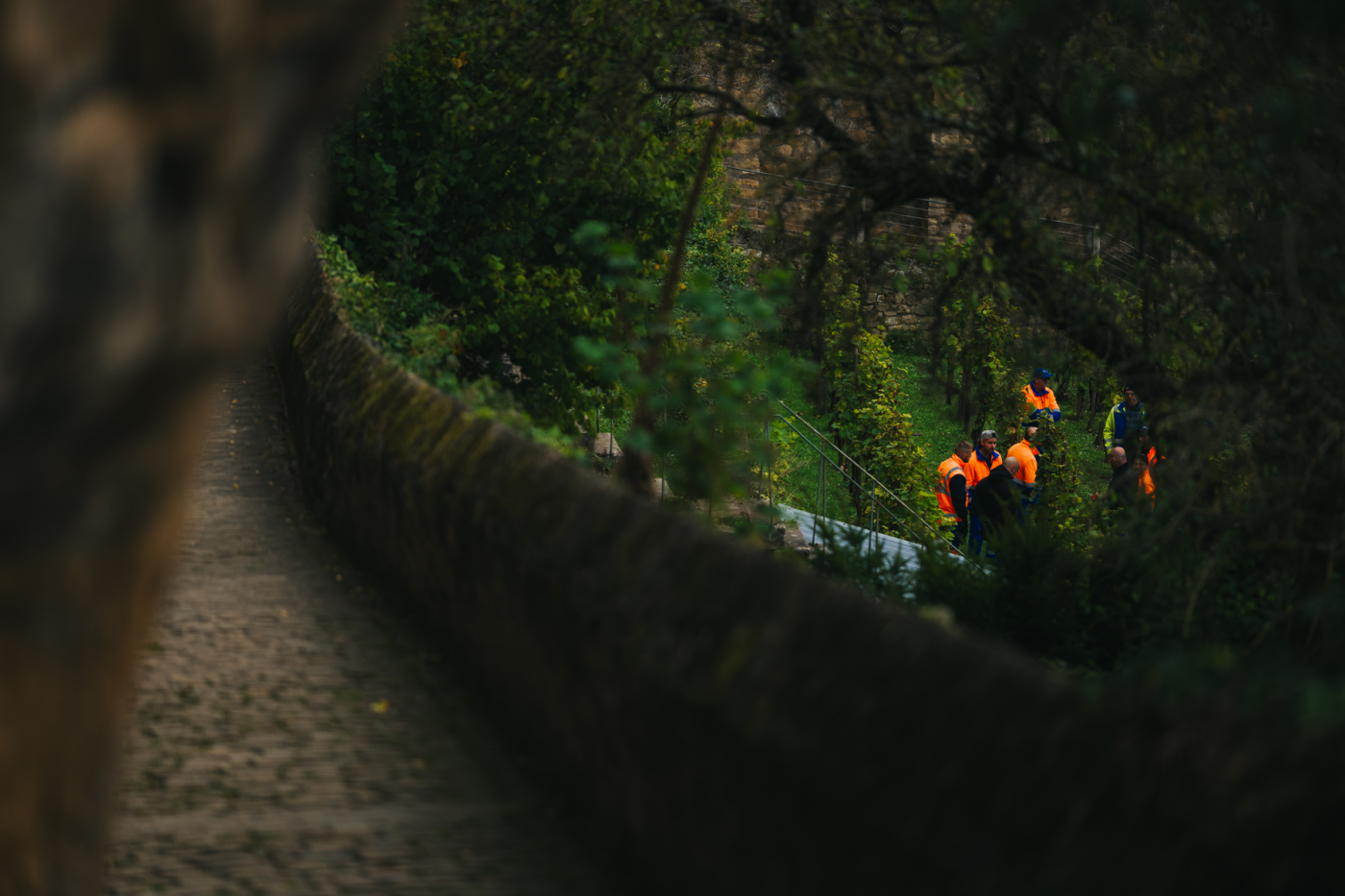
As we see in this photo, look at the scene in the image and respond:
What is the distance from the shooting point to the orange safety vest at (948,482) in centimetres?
1780

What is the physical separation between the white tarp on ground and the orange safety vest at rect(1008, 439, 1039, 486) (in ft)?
8.57

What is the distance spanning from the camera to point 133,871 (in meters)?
4.91

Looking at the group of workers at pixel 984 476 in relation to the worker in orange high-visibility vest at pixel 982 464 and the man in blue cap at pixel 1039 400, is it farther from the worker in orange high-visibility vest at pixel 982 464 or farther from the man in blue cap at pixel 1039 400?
the man in blue cap at pixel 1039 400

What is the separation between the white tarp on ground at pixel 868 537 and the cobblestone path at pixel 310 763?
4.51 metres

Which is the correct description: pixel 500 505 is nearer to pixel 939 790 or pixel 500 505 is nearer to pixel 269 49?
pixel 939 790

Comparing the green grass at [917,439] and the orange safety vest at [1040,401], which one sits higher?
the orange safety vest at [1040,401]

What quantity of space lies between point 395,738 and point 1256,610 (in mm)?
5322

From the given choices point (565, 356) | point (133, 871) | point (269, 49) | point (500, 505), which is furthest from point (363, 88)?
point (269, 49)

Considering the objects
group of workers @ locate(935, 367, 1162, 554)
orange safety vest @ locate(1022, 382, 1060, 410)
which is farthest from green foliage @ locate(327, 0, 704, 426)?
orange safety vest @ locate(1022, 382, 1060, 410)

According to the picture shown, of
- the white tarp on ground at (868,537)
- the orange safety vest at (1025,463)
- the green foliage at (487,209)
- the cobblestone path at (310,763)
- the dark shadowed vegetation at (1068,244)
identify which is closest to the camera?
the cobblestone path at (310,763)

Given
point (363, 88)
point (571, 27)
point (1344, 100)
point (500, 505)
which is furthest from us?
point (363, 88)

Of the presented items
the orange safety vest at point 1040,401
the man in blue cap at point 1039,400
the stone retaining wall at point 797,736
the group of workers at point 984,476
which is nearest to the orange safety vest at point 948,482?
the group of workers at point 984,476

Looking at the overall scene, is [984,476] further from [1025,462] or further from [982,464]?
[1025,462]

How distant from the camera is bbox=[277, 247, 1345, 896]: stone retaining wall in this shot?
288 centimetres
